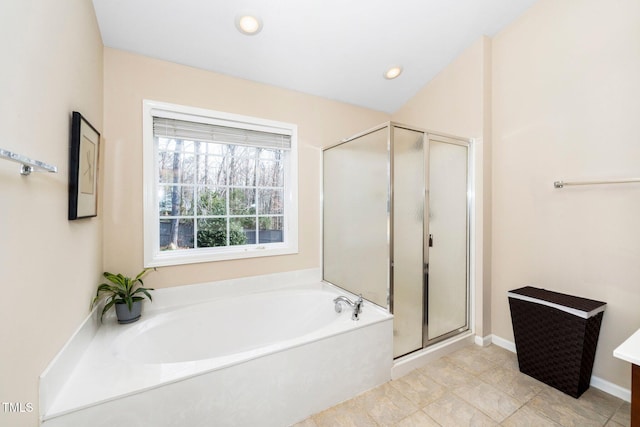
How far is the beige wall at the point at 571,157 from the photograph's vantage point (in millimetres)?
1673

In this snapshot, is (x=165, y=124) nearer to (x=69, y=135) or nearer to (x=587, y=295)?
(x=69, y=135)

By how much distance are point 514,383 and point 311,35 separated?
2.92 metres

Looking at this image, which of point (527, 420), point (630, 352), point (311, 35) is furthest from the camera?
point (311, 35)

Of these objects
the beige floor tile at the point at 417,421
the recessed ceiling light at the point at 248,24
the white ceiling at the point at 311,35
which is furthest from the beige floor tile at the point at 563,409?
the recessed ceiling light at the point at 248,24

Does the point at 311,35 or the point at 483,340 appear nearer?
the point at 311,35

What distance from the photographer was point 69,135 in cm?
128

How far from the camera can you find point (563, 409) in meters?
1.61

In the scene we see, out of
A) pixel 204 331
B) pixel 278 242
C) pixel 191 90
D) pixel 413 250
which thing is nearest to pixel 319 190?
pixel 278 242

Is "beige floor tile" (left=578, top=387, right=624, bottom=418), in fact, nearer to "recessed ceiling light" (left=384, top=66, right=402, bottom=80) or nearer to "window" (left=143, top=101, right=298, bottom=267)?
"window" (left=143, top=101, right=298, bottom=267)

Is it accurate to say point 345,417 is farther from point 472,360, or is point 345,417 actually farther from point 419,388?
point 472,360

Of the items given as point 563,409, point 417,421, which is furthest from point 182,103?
point 563,409

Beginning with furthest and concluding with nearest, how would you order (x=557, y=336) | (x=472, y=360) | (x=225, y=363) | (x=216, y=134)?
(x=216, y=134) → (x=472, y=360) → (x=557, y=336) → (x=225, y=363)

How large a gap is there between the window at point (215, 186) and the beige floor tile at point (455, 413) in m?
1.58

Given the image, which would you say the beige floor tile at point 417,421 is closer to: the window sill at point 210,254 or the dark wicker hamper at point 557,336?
the dark wicker hamper at point 557,336
